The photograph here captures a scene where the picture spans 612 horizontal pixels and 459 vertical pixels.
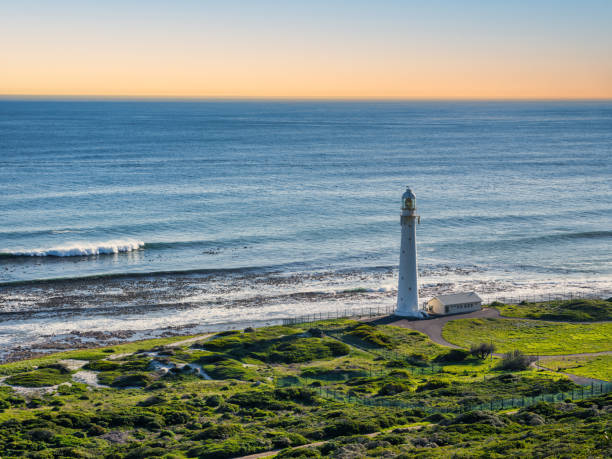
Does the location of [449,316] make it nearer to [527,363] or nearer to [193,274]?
[527,363]

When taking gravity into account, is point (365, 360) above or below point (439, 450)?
below

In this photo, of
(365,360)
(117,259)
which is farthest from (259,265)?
(365,360)

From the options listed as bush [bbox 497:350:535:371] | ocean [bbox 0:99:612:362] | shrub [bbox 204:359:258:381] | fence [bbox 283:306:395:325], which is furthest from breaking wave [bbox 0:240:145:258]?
bush [bbox 497:350:535:371]

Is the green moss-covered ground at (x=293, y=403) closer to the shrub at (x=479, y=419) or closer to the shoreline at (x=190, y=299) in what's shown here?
the shrub at (x=479, y=419)

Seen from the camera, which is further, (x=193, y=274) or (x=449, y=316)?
(x=193, y=274)

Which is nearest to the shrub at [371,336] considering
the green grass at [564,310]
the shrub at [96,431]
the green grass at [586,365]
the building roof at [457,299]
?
the building roof at [457,299]

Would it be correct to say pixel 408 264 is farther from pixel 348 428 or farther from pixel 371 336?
pixel 348 428

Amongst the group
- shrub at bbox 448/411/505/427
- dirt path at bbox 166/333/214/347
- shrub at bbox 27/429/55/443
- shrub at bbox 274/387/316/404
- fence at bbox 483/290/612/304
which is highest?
shrub at bbox 448/411/505/427

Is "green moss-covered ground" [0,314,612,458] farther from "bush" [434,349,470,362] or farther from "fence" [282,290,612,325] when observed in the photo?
"fence" [282,290,612,325]
